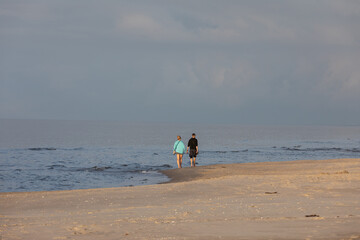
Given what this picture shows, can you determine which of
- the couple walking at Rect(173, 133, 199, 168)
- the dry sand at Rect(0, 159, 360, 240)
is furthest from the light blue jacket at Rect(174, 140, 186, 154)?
the dry sand at Rect(0, 159, 360, 240)

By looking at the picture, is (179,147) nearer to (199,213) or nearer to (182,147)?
(182,147)

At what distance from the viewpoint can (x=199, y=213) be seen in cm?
1026

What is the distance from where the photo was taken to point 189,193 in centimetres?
1470

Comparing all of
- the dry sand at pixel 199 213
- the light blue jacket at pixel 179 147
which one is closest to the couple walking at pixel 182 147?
the light blue jacket at pixel 179 147

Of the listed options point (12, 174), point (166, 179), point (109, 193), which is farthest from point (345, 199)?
point (12, 174)

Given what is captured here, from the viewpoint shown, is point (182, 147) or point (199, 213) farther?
point (182, 147)

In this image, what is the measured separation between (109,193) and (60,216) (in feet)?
15.5

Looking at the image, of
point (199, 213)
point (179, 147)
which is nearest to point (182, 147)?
point (179, 147)

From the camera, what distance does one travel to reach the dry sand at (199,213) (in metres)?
8.06

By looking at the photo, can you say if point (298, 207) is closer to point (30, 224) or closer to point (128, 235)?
point (128, 235)

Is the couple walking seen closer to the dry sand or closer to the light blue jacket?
the light blue jacket

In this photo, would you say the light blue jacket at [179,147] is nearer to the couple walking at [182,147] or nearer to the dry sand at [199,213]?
the couple walking at [182,147]

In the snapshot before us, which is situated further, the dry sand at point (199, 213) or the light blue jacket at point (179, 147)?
the light blue jacket at point (179, 147)

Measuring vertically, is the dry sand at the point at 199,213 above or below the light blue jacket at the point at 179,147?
below
